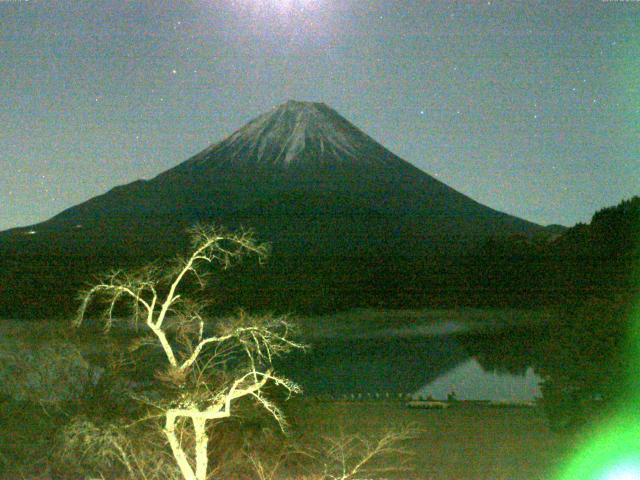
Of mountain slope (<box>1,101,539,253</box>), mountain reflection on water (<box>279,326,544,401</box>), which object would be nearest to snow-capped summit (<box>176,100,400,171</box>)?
mountain slope (<box>1,101,539,253</box>)

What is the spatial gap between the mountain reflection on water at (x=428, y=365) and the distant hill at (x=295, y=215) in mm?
4939

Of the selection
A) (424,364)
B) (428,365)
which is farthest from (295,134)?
(428,365)

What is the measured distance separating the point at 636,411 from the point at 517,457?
9.62 feet

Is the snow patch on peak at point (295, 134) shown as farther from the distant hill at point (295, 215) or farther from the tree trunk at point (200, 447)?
the tree trunk at point (200, 447)

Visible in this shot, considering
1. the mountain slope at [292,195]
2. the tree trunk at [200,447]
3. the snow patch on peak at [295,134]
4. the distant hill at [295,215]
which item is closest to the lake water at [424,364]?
the distant hill at [295,215]

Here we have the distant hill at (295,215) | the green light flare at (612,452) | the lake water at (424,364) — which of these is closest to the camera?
the green light flare at (612,452)

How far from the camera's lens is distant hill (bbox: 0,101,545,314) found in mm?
42250

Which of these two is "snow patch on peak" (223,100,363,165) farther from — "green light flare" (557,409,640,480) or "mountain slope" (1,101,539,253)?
"green light flare" (557,409,640,480)

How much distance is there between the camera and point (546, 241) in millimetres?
37719

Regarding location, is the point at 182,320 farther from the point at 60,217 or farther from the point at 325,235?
the point at 60,217

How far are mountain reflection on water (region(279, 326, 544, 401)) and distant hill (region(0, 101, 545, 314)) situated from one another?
194 inches

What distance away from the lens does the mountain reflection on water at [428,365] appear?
24562 millimetres

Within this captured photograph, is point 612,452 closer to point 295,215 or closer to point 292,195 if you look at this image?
point 295,215

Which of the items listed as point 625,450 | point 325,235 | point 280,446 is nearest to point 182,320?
point 280,446
